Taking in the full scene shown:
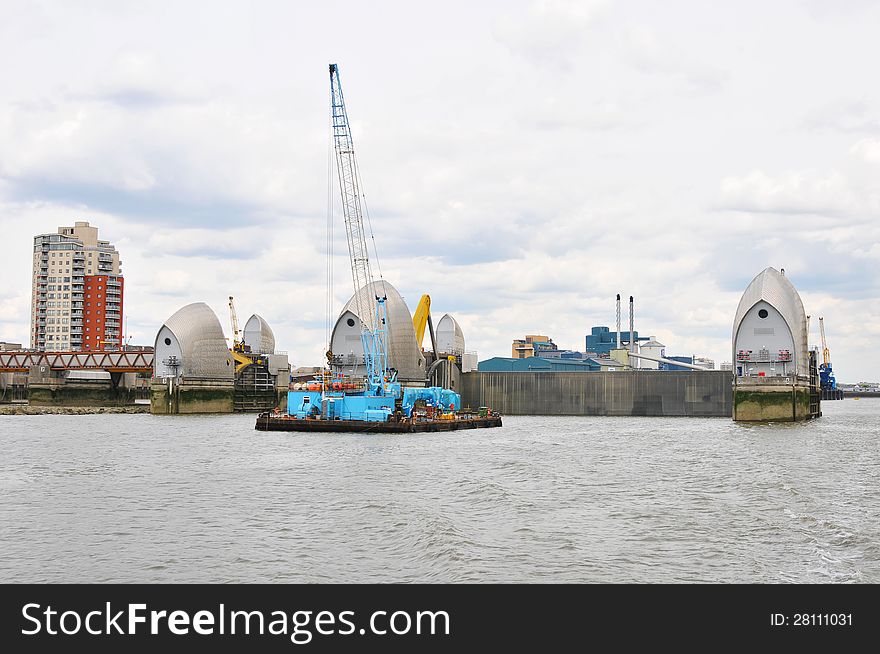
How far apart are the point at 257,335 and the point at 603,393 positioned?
Answer: 65.0 meters

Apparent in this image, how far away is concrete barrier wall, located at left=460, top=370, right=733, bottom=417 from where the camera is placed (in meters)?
120

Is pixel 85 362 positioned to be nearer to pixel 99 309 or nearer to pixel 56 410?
pixel 56 410

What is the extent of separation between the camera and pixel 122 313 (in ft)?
655

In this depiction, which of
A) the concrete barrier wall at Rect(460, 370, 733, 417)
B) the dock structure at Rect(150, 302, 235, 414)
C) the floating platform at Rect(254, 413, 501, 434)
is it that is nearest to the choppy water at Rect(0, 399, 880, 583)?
the floating platform at Rect(254, 413, 501, 434)

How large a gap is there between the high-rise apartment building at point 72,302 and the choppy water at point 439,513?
13548cm

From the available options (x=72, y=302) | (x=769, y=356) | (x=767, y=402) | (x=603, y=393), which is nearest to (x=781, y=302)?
(x=769, y=356)

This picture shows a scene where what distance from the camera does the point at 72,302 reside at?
194750 mm

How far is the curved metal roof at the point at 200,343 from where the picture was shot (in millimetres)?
124500

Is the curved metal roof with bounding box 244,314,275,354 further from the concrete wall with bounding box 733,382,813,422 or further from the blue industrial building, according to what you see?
the concrete wall with bounding box 733,382,813,422

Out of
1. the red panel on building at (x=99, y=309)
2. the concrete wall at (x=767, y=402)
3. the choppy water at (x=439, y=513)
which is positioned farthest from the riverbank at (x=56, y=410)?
the concrete wall at (x=767, y=402)

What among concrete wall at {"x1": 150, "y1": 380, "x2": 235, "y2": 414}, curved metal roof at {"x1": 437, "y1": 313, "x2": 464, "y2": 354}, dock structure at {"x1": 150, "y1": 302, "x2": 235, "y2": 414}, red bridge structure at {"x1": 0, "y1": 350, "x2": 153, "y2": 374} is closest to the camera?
concrete wall at {"x1": 150, "y1": 380, "x2": 235, "y2": 414}

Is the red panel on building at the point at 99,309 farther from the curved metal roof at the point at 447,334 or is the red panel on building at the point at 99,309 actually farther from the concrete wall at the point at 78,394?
the curved metal roof at the point at 447,334

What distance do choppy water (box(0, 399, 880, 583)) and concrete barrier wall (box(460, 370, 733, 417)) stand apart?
54.8m

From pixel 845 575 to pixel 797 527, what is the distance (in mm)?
7016
